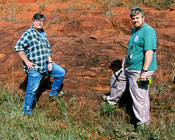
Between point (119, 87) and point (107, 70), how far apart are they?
109cm

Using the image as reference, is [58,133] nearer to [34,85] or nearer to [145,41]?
[34,85]

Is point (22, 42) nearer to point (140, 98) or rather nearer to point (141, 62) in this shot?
point (141, 62)

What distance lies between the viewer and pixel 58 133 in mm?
3338

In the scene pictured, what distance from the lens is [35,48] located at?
3598mm

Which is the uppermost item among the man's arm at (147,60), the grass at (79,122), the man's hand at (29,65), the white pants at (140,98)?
the man's arm at (147,60)

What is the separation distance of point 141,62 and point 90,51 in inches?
87.3

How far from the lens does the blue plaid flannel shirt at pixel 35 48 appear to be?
3482mm

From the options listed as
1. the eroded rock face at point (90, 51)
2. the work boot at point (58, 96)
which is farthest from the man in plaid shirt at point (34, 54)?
the eroded rock face at point (90, 51)

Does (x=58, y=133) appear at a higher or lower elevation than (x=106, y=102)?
lower

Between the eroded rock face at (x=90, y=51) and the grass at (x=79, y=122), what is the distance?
47cm

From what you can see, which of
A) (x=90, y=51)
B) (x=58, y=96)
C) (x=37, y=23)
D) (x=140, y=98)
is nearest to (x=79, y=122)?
(x=58, y=96)

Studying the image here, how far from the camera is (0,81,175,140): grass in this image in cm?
321

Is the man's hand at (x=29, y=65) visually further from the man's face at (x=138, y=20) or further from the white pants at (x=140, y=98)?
the man's face at (x=138, y=20)

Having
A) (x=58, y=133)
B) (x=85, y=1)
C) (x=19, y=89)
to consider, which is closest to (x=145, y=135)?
(x=58, y=133)
